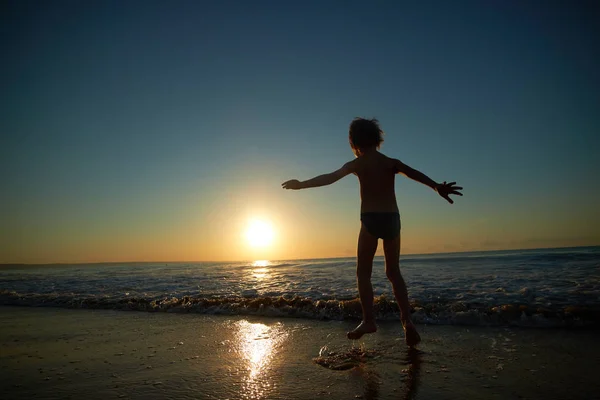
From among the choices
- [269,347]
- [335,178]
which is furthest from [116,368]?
[335,178]

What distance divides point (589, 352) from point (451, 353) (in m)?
1.34

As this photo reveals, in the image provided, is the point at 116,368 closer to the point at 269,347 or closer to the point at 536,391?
the point at 269,347

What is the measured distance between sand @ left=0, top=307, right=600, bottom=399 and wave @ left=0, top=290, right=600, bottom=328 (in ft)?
1.25

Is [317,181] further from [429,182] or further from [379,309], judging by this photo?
[379,309]

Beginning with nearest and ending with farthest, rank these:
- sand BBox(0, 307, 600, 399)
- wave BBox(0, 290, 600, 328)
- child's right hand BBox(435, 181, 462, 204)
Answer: sand BBox(0, 307, 600, 399) → child's right hand BBox(435, 181, 462, 204) → wave BBox(0, 290, 600, 328)

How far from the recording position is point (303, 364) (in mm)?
3088

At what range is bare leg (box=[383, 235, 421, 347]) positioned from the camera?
11.6 feet

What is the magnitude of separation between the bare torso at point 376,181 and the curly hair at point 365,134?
138mm

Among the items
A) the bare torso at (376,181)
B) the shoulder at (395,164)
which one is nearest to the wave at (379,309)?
the bare torso at (376,181)

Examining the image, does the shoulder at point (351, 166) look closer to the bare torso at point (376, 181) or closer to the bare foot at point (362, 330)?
the bare torso at point (376, 181)

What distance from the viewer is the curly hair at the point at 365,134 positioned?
3779mm

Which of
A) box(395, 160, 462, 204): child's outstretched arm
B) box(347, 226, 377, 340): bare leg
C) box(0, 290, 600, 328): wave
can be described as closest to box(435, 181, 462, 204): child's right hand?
box(395, 160, 462, 204): child's outstretched arm

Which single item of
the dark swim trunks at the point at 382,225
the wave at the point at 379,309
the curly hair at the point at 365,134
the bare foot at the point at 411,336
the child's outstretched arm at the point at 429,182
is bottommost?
the wave at the point at 379,309

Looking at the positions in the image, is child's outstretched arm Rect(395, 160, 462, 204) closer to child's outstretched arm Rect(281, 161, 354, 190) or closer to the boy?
the boy
